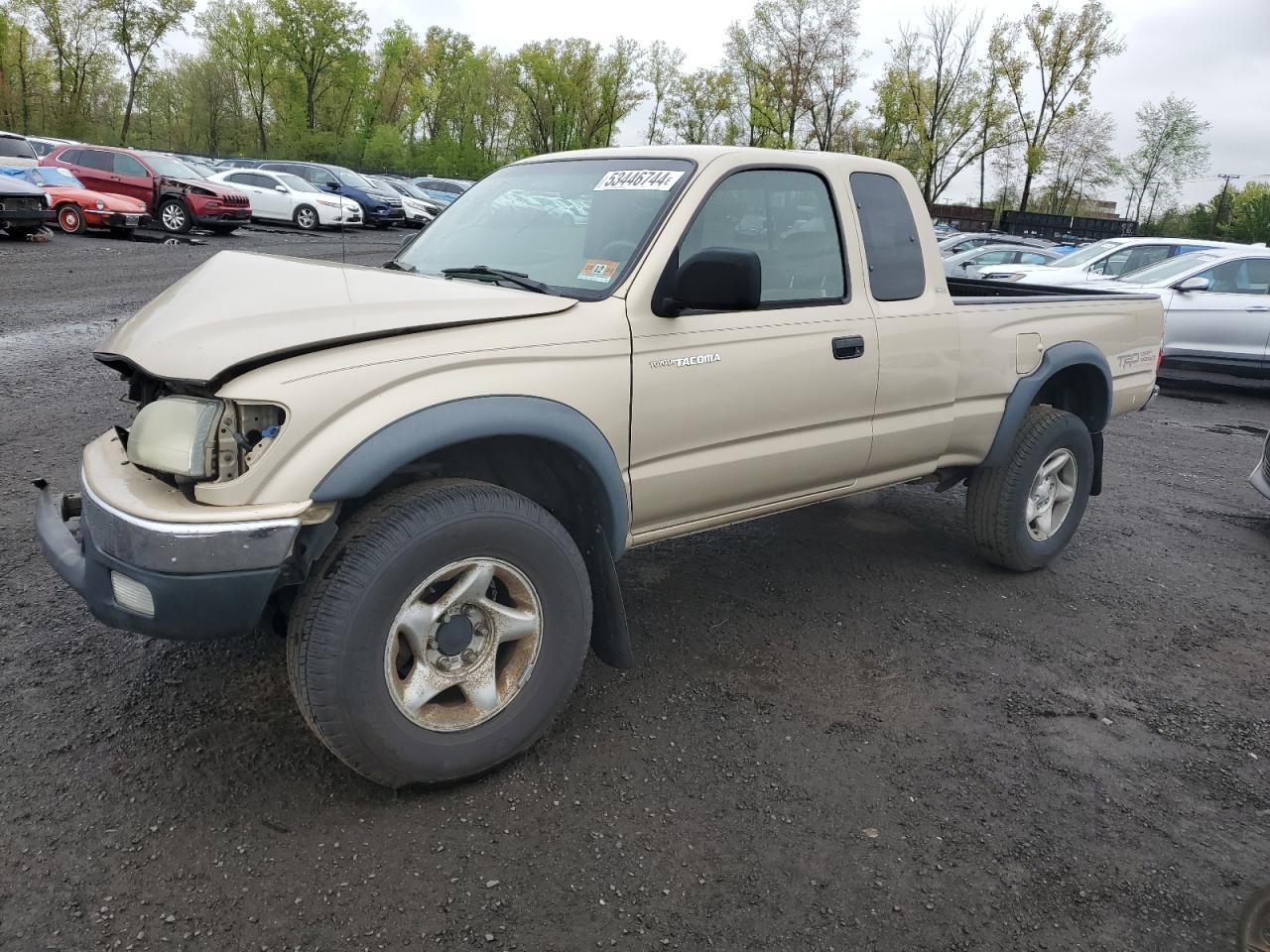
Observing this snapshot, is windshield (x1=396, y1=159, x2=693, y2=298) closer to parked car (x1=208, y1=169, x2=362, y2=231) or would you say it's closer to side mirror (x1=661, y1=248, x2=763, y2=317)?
side mirror (x1=661, y1=248, x2=763, y2=317)

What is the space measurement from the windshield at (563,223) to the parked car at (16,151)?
1690 centimetres

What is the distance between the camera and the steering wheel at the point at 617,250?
326 cm

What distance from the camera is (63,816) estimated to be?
2611 millimetres

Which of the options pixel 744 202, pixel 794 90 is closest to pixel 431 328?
pixel 744 202

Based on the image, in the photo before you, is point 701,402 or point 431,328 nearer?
point 431,328

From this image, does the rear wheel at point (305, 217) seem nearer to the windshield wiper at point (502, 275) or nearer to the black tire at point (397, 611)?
the windshield wiper at point (502, 275)

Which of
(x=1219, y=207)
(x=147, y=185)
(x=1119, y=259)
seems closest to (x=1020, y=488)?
(x=1119, y=259)

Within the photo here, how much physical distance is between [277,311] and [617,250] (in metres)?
1.17

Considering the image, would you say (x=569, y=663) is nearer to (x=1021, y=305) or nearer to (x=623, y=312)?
(x=623, y=312)

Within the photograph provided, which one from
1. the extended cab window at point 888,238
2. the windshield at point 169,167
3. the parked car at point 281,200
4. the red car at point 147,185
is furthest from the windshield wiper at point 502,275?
the parked car at point 281,200

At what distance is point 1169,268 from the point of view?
12.0m

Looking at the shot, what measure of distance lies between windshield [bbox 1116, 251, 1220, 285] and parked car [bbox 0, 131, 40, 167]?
17955 millimetres

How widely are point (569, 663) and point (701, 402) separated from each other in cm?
98

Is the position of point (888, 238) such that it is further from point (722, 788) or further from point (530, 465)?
point (722, 788)
